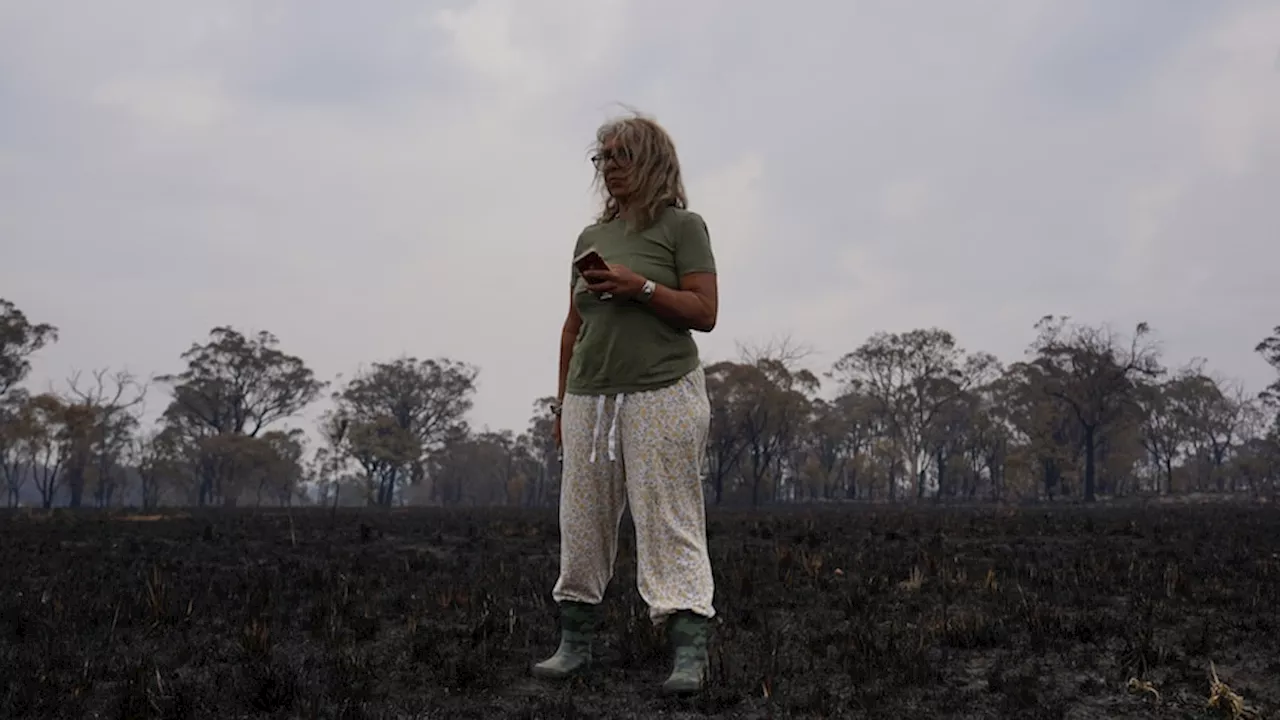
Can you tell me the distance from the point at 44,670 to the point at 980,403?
6246cm

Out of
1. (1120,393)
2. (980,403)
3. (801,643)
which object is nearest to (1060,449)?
(1120,393)

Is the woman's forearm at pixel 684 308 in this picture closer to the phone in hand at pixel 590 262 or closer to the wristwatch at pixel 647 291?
the wristwatch at pixel 647 291

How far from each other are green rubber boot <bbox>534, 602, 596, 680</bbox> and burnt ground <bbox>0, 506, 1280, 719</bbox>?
0.06 metres

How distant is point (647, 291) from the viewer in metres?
3.01

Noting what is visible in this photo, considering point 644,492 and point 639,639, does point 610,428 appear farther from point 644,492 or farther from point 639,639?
point 639,639

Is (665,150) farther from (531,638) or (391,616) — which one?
(391,616)

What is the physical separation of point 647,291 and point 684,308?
6.2 inches

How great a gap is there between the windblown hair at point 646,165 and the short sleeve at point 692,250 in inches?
4.7

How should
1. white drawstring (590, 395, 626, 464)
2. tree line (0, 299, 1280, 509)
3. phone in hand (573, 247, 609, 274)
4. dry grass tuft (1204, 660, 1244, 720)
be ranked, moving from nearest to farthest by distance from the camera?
1. phone in hand (573, 247, 609, 274)
2. dry grass tuft (1204, 660, 1244, 720)
3. white drawstring (590, 395, 626, 464)
4. tree line (0, 299, 1280, 509)

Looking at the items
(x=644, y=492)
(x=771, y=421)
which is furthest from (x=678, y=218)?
(x=771, y=421)

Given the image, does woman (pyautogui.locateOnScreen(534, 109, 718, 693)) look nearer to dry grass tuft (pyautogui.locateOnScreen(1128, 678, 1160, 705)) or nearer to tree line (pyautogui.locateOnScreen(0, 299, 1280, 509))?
dry grass tuft (pyautogui.locateOnScreen(1128, 678, 1160, 705))

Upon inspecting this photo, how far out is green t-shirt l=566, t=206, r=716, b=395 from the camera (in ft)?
10.4

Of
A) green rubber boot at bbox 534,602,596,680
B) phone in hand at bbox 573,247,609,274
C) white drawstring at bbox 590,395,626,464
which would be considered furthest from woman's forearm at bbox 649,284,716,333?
green rubber boot at bbox 534,602,596,680

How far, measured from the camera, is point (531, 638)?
4414mm
